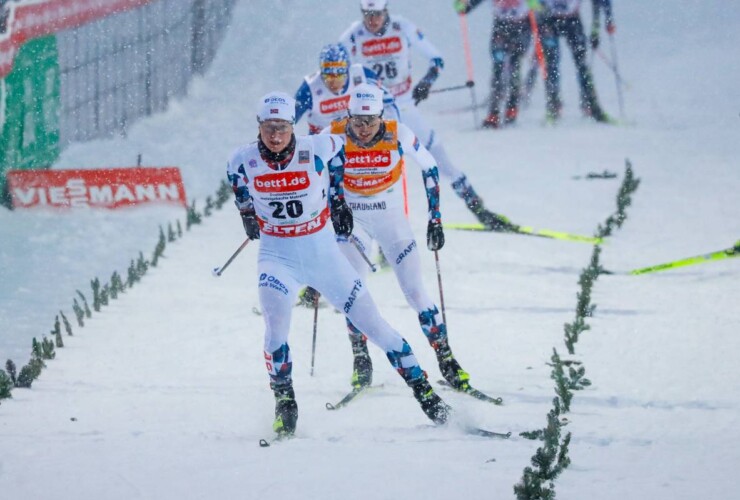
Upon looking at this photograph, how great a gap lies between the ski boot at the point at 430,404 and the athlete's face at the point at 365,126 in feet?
5.68

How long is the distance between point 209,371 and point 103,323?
1552 mm

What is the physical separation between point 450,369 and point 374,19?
521cm

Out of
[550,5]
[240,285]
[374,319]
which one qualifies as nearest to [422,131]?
[240,285]

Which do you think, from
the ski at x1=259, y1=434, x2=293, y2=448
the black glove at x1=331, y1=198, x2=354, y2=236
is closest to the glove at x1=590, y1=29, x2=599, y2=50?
the black glove at x1=331, y1=198, x2=354, y2=236

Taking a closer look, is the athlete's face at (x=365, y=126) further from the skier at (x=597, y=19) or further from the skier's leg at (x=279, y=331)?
the skier at (x=597, y=19)

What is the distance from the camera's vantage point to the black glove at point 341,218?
6.96 m

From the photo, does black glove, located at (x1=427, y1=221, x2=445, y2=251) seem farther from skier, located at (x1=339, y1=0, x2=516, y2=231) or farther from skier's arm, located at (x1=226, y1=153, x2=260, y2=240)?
skier, located at (x1=339, y1=0, x2=516, y2=231)

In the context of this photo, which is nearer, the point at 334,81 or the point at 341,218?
the point at 341,218

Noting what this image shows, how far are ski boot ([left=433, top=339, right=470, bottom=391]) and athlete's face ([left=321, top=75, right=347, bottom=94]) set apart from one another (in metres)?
2.84

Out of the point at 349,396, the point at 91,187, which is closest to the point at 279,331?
the point at 349,396

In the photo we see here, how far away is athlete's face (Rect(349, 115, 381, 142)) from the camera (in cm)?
746

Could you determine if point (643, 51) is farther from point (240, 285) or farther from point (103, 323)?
point (103, 323)

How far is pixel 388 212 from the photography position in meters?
7.78

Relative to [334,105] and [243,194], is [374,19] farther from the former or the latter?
[243,194]
